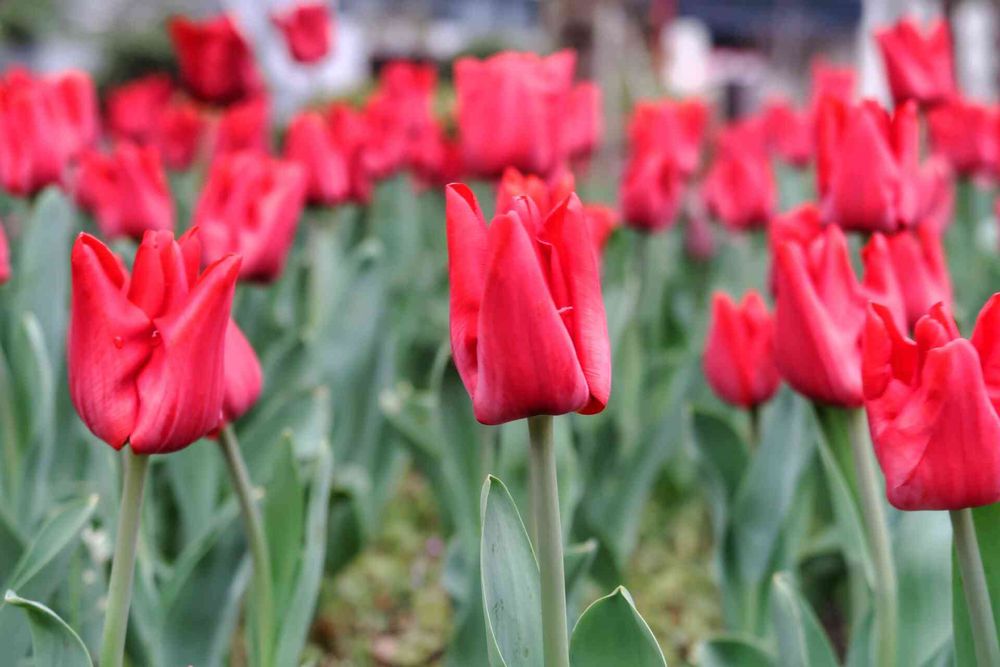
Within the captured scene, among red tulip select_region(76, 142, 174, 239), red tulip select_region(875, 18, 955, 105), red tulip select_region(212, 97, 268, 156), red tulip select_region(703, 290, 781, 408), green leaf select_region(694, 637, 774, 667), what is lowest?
green leaf select_region(694, 637, 774, 667)

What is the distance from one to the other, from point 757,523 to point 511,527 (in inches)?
27.4

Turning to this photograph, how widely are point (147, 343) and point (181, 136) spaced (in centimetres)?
309

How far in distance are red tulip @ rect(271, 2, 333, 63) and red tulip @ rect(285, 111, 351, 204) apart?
2.86 ft

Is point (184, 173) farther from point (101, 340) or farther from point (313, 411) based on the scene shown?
point (101, 340)

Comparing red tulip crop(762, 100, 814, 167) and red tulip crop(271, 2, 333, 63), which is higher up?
red tulip crop(271, 2, 333, 63)

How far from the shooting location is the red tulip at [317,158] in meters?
2.31

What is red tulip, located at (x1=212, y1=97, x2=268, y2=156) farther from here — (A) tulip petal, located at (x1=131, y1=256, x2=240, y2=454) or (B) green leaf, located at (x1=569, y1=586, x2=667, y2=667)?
(B) green leaf, located at (x1=569, y1=586, x2=667, y2=667)

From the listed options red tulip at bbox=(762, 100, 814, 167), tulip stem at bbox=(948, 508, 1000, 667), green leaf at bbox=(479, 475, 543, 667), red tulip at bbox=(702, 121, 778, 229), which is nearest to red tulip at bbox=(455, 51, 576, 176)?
red tulip at bbox=(702, 121, 778, 229)

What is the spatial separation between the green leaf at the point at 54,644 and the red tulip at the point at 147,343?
0.60 feet

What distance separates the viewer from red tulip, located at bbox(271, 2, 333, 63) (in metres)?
3.19

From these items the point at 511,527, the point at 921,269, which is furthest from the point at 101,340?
the point at 921,269

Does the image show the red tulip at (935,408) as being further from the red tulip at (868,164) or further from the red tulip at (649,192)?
the red tulip at (649,192)

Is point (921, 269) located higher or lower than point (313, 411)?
higher

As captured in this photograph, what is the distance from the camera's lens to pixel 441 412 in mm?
1581
